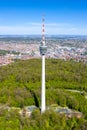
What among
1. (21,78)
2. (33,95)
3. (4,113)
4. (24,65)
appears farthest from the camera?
(24,65)

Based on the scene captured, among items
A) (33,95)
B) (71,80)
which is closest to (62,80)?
(71,80)

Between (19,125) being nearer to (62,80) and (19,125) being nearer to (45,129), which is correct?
(45,129)

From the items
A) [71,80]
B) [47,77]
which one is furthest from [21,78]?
[71,80]

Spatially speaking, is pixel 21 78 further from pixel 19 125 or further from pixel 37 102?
pixel 19 125

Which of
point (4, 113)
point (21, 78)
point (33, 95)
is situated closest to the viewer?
point (4, 113)

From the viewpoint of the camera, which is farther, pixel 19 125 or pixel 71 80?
pixel 71 80

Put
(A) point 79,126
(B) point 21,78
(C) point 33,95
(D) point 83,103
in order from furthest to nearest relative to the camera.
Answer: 1. (B) point 21,78
2. (C) point 33,95
3. (D) point 83,103
4. (A) point 79,126
